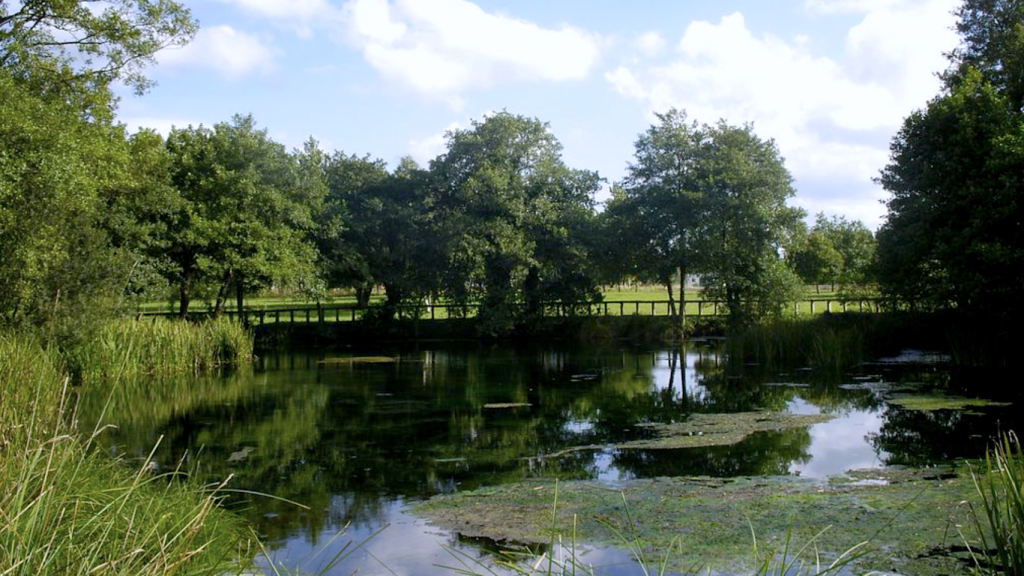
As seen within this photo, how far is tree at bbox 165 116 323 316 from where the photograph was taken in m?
31.9

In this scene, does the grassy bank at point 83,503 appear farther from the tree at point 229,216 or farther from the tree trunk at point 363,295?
the tree trunk at point 363,295

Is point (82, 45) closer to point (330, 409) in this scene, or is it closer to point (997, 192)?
point (330, 409)

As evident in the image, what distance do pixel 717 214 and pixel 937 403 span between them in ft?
61.2

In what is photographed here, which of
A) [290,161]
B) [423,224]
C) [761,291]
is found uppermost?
[290,161]

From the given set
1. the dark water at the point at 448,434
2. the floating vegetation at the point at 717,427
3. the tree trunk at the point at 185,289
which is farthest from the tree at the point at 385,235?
the floating vegetation at the point at 717,427

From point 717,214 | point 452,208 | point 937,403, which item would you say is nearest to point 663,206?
point 717,214

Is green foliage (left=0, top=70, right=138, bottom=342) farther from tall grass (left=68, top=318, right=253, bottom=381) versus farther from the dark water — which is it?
the dark water

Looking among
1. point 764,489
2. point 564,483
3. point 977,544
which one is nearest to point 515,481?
point 564,483

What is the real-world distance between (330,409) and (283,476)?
612cm

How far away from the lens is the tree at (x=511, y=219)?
34812mm

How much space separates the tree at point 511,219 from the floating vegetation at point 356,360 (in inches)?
282

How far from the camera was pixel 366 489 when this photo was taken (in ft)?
33.1

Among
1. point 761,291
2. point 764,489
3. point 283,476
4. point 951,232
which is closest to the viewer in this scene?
point 764,489

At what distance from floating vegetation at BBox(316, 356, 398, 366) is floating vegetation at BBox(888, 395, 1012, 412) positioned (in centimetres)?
1592
